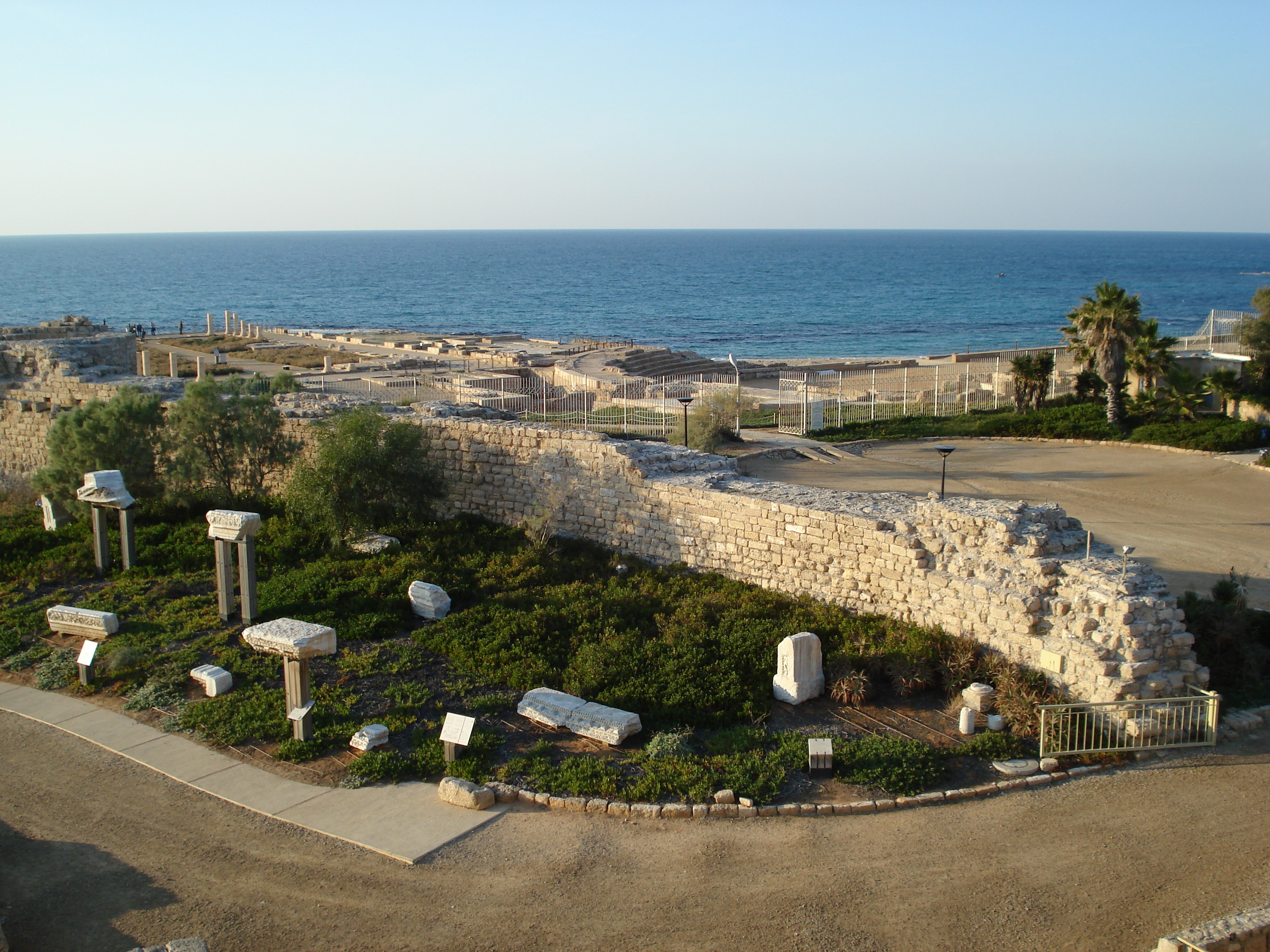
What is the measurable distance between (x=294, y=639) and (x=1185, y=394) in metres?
23.4

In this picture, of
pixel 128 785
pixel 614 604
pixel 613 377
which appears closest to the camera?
pixel 128 785

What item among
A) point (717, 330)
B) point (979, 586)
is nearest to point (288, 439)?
point (979, 586)

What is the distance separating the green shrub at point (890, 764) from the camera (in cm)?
905

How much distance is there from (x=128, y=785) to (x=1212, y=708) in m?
10.3

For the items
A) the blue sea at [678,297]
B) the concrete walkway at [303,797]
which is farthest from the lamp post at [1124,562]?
the blue sea at [678,297]

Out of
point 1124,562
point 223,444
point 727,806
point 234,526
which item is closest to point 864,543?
point 1124,562

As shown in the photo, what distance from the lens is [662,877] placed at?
780 cm

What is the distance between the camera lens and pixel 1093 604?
403 inches

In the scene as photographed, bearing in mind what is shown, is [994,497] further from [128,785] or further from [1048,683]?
[128,785]

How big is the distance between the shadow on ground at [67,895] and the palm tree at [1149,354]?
996 inches

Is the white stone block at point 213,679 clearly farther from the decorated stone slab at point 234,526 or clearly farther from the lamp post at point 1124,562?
the lamp post at point 1124,562

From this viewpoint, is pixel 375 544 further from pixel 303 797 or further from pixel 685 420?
pixel 685 420

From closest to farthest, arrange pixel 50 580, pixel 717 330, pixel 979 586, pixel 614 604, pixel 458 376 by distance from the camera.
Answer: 1. pixel 979 586
2. pixel 614 604
3. pixel 50 580
4. pixel 458 376
5. pixel 717 330

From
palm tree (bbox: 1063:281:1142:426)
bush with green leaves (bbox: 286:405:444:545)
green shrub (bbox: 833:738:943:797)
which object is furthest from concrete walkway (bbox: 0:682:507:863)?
palm tree (bbox: 1063:281:1142:426)
